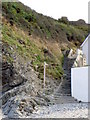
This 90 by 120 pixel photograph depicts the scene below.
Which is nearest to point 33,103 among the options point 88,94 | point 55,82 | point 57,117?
point 57,117

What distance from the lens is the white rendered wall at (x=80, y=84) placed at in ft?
39.0

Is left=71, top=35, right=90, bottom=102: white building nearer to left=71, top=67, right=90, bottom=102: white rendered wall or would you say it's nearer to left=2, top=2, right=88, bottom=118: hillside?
left=71, top=67, right=90, bottom=102: white rendered wall

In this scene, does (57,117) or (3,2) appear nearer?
(57,117)

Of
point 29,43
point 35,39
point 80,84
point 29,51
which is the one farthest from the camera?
point 35,39

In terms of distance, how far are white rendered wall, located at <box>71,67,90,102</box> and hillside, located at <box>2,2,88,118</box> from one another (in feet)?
6.02

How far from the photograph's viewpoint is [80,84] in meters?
12.8

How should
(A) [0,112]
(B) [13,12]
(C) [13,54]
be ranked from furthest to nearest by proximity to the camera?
(B) [13,12], (C) [13,54], (A) [0,112]

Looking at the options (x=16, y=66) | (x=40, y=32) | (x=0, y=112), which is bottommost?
(x=0, y=112)

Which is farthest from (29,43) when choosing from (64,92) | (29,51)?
(64,92)

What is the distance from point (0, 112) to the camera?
9461 mm

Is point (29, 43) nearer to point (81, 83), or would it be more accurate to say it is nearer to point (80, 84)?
point (80, 84)

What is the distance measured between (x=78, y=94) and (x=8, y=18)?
11.5 meters

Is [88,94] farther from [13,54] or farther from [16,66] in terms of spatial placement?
[13,54]

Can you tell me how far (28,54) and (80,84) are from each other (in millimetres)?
6216
